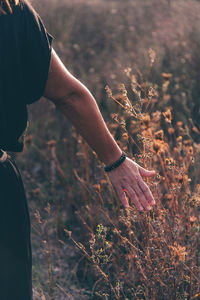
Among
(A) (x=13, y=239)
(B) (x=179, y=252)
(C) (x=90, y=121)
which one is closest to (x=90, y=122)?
(C) (x=90, y=121)

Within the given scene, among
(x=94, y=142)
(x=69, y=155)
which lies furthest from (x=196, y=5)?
(x=94, y=142)

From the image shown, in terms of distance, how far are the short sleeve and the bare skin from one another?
0.04 meters

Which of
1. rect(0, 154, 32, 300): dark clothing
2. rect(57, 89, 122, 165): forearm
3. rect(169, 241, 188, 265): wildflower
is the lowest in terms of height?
rect(169, 241, 188, 265): wildflower

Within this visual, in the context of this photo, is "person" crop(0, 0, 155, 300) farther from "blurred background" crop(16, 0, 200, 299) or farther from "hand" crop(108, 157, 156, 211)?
"blurred background" crop(16, 0, 200, 299)

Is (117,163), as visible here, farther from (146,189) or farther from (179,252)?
(179,252)

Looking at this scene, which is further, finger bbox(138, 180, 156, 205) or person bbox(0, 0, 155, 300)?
finger bbox(138, 180, 156, 205)

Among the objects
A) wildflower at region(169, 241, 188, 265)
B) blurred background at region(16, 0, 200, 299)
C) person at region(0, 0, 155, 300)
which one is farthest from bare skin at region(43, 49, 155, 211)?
blurred background at region(16, 0, 200, 299)

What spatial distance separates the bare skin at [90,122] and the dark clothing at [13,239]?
0.31m

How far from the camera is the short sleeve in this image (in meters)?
1.31

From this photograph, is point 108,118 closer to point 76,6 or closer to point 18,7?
point 18,7

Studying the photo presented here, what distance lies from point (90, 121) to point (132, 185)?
300 mm

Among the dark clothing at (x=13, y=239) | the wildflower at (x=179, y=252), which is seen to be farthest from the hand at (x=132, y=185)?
the dark clothing at (x=13, y=239)

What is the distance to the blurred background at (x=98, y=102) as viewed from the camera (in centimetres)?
260

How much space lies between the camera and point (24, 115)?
144 centimetres
